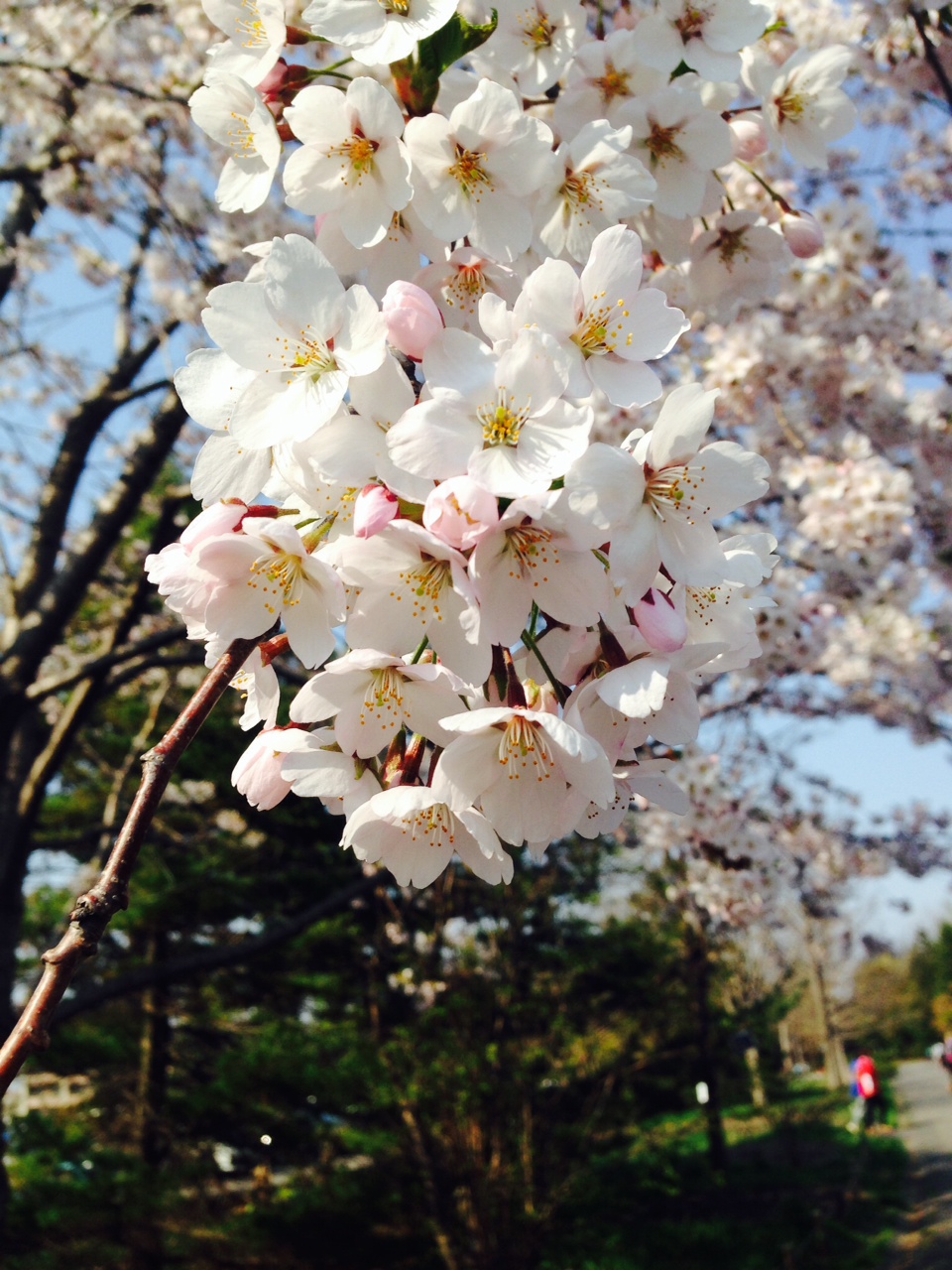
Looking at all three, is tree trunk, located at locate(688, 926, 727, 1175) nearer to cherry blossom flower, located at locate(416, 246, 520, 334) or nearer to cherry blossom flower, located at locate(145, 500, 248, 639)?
cherry blossom flower, located at locate(416, 246, 520, 334)

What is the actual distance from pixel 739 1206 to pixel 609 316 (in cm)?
1160

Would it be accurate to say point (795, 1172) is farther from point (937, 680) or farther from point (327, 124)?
point (327, 124)

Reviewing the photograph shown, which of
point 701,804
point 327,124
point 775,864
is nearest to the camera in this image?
Result: point 327,124

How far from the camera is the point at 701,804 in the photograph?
4.46 metres

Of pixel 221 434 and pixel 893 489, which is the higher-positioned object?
pixel 893 489

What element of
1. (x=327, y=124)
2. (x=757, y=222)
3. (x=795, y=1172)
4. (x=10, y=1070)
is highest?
(x=757, y=222)

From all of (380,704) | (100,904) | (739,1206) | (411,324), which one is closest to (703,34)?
(411,324)

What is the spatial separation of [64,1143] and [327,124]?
6.77 meters

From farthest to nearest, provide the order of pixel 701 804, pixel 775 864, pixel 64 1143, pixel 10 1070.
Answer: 1. pixel 64 1143
2. pixel 775 864
3. pixel 701 804
4. pixel 10 1070


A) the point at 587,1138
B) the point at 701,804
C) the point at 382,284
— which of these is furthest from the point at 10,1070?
the point at 587,1138

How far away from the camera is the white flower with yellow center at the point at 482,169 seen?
0.98 metres

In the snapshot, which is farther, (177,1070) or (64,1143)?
(177,1070)

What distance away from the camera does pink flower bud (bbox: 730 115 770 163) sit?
1.39 metres

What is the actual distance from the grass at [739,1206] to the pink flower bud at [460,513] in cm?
650
